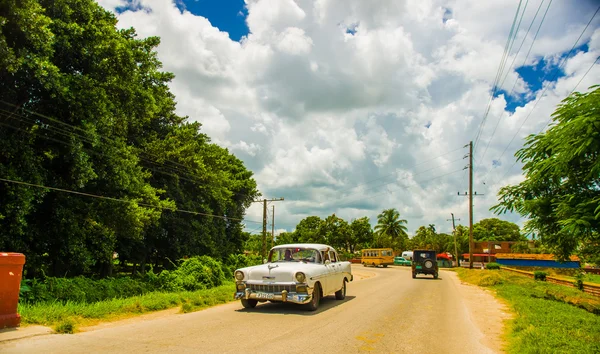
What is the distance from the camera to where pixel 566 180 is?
38.3 ft

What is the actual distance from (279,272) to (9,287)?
5.61m

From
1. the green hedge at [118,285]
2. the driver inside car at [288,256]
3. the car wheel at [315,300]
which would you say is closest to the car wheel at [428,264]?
the green hedge at [118,285]

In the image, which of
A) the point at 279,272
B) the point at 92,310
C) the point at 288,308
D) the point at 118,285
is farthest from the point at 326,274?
the point at 118,285

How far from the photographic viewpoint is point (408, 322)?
359 inches

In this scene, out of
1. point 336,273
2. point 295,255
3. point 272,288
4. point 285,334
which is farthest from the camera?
point 336,273

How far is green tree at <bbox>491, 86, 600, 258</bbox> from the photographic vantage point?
25.5ft

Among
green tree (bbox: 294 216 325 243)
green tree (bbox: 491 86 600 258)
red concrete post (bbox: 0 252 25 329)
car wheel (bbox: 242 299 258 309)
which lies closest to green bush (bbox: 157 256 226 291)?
car wheel (bbox: 242 299 258 309)

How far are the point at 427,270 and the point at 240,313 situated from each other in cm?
2292

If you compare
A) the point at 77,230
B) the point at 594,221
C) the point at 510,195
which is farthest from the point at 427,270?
the point at 77,230

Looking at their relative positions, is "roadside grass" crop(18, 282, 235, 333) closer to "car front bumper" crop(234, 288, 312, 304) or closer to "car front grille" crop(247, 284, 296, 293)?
"car front bumper" crop(234, 288, 312, 304)

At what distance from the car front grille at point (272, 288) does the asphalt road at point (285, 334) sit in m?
0.55

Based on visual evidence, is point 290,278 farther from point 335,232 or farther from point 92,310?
point 335,232

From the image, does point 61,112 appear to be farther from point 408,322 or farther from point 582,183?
point 582,183

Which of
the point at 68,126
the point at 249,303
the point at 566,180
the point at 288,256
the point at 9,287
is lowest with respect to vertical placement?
the point at 249,303
